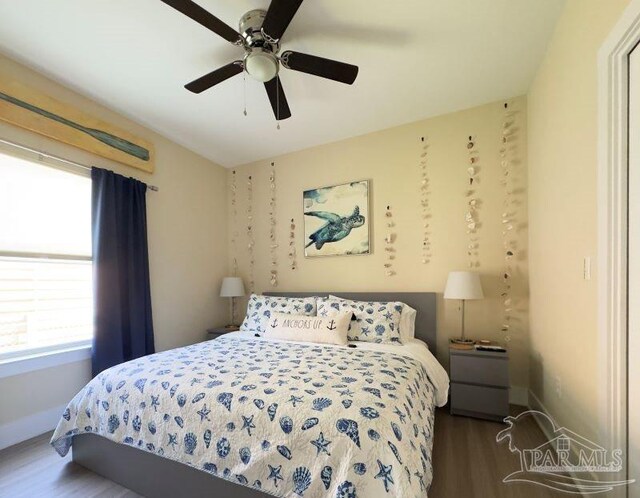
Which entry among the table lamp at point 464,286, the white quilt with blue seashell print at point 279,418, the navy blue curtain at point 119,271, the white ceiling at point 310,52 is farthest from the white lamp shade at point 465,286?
the navy blue curtain at point 119,271

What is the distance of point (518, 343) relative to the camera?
256 cm

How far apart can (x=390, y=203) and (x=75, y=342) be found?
10.3 ft

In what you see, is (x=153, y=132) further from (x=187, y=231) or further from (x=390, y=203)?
(x=390, y=203)

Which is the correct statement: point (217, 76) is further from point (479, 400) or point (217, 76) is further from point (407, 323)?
point (479, 400)

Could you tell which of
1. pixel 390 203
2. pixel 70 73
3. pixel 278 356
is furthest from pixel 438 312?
pixel 70 73

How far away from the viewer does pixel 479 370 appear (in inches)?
90.7

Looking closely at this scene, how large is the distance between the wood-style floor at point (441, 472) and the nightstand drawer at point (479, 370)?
1.12ft

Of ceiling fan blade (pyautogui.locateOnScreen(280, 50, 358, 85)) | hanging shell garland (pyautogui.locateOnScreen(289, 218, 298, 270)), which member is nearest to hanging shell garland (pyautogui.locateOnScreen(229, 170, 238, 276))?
hanging shell garland (pyautogui.locateOnScreen(289, 218, 298, 270))

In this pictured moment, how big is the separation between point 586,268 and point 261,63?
2.09 m

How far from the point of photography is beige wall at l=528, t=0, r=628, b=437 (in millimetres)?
1441

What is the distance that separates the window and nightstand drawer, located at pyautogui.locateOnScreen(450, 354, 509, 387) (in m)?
3.12

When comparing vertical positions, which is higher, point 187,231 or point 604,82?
point 604,82

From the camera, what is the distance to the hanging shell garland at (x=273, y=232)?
365 centimetres

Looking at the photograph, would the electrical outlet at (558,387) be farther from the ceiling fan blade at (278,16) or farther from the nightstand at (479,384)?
the ceiling fan blade at (278,16)
